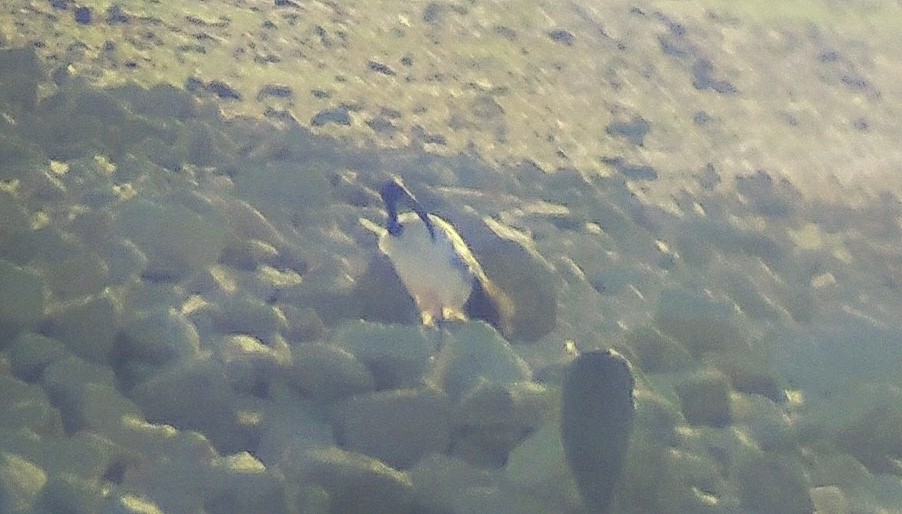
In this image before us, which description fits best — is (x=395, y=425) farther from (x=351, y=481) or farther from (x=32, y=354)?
(x=32, y=354)

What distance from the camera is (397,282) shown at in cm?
87

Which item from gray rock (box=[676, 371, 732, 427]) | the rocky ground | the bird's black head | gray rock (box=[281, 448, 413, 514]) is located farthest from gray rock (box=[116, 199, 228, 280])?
gray rock (box=[676, 371, 732, 427])

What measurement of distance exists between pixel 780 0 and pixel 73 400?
4.95 feet

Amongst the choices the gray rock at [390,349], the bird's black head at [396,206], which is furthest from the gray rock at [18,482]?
the bird's black head at [396,206]

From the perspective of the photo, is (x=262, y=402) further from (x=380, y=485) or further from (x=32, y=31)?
(x=32, y=31)

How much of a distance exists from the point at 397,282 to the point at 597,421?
19 centimetres

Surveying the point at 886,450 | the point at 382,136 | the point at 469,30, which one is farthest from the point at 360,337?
the point at 469,30

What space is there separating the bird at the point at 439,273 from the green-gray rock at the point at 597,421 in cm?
10

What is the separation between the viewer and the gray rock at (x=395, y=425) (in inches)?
28.5

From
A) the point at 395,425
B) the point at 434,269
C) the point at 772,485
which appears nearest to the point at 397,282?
the point at 434,269

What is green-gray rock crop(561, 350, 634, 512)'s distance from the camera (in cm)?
71

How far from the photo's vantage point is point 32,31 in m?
1.27

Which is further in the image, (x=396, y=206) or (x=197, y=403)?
(x=396, y=206)

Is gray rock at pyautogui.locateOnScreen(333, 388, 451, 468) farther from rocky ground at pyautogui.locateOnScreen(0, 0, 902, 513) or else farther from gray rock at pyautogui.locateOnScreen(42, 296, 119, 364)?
gray rock at pyautogui.locateOnScreen(42, 296, 119, 364)
